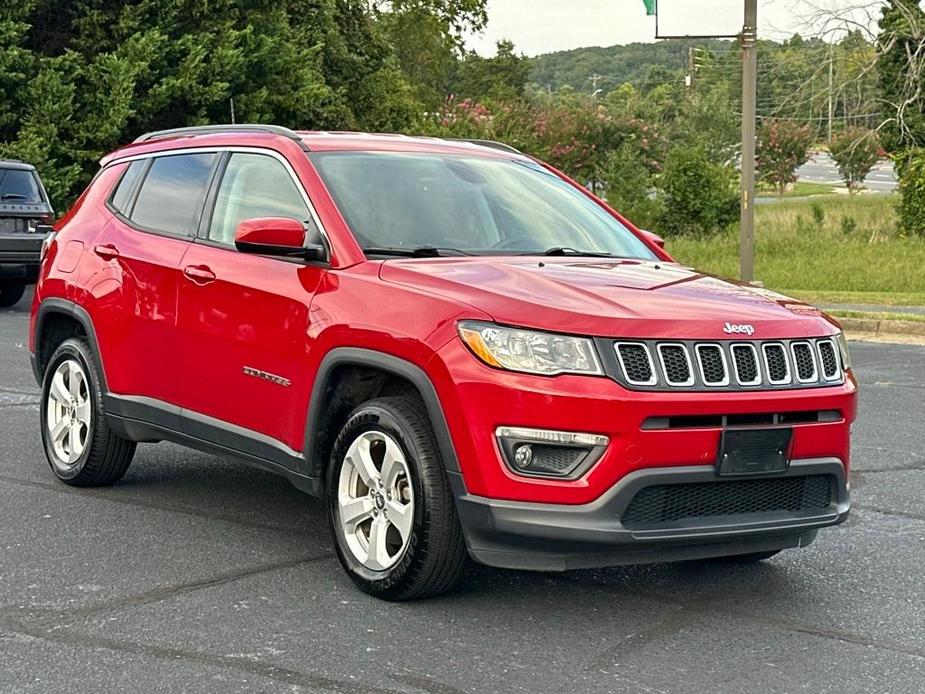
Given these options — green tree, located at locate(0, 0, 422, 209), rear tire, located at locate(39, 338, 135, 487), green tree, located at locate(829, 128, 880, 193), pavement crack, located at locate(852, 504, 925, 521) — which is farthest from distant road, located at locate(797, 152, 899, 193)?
rear tire, located at locate(39, 338, 135, 487)

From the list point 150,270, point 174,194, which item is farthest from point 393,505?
point 174,194

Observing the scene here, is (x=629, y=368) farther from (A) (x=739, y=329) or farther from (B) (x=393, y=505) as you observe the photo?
(B) (x=393, y=505)

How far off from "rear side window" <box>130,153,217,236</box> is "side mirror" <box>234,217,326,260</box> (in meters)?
0.97

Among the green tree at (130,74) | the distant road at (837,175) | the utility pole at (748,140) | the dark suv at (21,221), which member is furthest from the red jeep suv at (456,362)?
the distant road at (837,175)

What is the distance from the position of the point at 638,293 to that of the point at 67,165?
23.9m

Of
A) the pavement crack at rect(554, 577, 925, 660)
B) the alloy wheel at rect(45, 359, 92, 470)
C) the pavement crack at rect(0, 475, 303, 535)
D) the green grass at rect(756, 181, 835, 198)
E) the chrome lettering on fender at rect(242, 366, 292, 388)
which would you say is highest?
the chrome lettering on fender at rect(242, 366, 292, 388)

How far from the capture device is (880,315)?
16031mm

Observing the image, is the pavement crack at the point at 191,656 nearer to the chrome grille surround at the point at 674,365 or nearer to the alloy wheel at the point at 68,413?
the chrome grille surround at the point at 674,365

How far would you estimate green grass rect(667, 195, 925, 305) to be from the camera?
2066 centimetres

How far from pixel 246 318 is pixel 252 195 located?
Answer: 2.21ft

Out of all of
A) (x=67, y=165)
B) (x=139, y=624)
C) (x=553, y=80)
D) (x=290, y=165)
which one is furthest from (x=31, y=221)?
(x=553, y=80)

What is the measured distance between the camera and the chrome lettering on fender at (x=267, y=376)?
5371mm

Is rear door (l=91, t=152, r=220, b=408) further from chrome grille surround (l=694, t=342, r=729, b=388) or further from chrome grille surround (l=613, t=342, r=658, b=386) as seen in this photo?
chrome grille surround (l=694, t=342, r=729, b=388)

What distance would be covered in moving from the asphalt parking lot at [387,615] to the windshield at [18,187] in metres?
11.7
